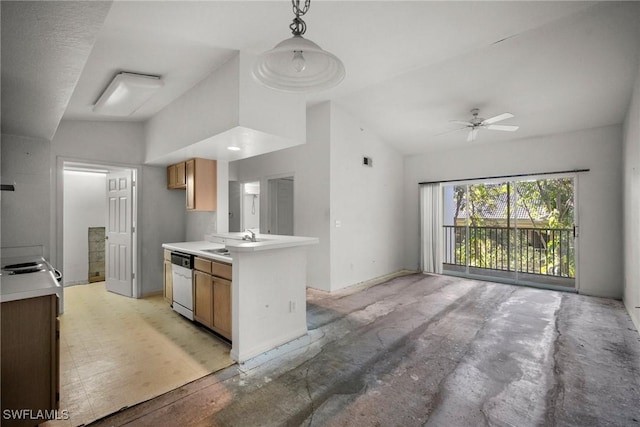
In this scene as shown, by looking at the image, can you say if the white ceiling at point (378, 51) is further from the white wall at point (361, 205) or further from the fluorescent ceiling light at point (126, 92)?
the white wall at point (361, 205)

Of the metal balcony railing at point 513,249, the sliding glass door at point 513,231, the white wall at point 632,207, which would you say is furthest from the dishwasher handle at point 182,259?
the metal balcony railing at point 513,249

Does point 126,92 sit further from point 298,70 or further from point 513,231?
point 513,231

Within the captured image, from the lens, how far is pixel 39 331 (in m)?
1.67

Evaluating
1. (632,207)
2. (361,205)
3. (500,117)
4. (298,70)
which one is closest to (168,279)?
(361,205)

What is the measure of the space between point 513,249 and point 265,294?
19.0 feet

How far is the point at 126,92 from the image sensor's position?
2996 mm

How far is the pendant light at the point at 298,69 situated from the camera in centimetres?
147

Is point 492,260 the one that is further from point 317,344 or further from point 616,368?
point 317,344

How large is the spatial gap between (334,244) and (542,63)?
11.8ft

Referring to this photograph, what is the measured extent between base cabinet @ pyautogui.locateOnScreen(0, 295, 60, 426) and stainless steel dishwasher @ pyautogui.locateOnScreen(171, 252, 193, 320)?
1.59 m

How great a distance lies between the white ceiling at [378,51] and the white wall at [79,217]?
2.17 m

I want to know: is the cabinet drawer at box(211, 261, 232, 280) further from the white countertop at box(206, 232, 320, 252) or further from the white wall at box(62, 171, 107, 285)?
the white wall at box(62, 171, 107, 285)

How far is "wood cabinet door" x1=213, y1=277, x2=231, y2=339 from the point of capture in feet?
8.94

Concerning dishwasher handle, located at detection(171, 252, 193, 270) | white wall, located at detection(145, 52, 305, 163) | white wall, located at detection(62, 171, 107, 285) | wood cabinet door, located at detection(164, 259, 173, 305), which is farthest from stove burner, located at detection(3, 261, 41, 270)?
white wall, located at detection(62, 171, 107, 285)
